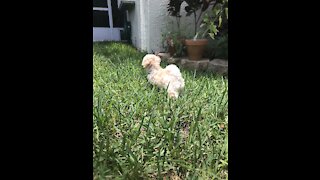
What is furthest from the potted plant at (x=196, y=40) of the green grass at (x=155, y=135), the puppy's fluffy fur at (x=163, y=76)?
the green grass at (x=155, y=135)

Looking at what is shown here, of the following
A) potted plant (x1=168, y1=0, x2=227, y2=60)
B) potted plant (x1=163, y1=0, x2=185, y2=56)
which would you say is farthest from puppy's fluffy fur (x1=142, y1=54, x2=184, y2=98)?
potted plant (x1=168, y1=0, x2=227, y2=60)

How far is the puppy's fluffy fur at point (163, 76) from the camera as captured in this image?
1.46 meters

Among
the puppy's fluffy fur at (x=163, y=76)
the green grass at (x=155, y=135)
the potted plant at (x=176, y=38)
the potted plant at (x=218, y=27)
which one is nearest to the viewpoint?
the green grass at (x=155, y=135)

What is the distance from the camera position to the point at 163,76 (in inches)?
60.9

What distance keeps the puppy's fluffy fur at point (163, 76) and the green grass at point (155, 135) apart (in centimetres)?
6

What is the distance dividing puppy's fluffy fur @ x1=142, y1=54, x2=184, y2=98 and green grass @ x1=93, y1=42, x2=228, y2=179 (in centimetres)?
6

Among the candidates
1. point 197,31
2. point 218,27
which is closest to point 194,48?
point 197,31

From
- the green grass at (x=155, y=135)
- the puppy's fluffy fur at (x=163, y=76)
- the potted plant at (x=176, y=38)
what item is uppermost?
the potted plant at (x=176, y=38)

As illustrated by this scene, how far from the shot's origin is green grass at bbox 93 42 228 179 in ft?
2.14

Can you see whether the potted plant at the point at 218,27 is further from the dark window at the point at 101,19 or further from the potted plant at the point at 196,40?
the dark window at the point at 101,19

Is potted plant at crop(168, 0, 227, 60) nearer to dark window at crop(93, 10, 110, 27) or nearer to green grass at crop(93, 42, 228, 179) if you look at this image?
green grass at crop(93, 42, 228, 179)
